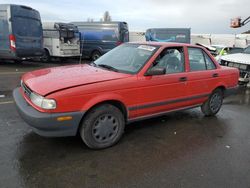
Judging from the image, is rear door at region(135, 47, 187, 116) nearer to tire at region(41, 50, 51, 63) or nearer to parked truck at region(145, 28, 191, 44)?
tire at region(41, 50, 51, 63)

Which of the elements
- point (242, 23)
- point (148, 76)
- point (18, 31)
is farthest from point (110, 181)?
point (242, 23)

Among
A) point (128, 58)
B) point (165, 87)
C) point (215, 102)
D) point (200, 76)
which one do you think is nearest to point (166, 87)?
point (165, 87)

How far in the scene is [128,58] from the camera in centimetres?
467

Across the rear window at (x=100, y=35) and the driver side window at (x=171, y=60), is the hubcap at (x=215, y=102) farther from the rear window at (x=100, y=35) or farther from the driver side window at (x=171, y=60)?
the rear window at (x=100, y=35)

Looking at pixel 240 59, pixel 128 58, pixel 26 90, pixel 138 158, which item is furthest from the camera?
pixel 240 59

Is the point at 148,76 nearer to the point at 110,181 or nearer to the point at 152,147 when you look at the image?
the point at 152,147

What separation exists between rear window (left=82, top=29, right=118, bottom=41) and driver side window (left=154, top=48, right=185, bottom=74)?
11707mm

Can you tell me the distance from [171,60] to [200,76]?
80 cm

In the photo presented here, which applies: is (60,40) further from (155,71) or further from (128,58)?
(155,71)

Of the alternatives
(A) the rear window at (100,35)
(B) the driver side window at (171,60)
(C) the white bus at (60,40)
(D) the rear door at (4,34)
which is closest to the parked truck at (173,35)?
(A) the rear window at (100,35)

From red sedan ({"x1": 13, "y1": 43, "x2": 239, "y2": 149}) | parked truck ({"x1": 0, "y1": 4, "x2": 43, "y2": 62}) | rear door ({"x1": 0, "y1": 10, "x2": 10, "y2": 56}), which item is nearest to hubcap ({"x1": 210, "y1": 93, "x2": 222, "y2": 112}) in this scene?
red sedan ({"x1": 13, "y1": 43, "x2": 239, "y2": 149})

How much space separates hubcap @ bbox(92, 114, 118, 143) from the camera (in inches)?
152

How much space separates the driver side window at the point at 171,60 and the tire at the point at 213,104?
1251 millimetres

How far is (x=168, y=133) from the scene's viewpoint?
4.76 metres
